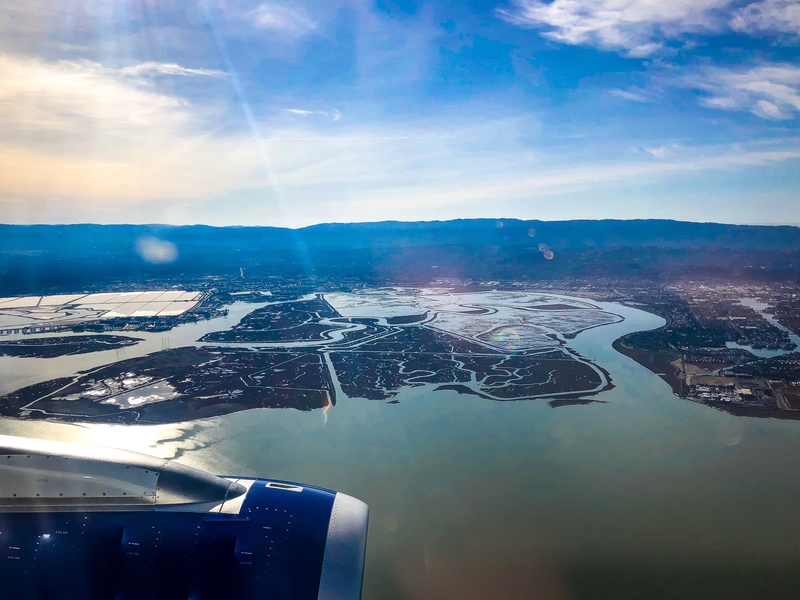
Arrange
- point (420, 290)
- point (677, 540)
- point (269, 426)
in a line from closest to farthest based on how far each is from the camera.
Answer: point (677, 540) → point (269, 426) → point (420, 290)

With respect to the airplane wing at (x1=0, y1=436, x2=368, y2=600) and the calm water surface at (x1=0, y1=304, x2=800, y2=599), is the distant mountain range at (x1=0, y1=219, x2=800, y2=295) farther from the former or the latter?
the airplane wing at (x1=0, y1=436, x2=368, y2=600)

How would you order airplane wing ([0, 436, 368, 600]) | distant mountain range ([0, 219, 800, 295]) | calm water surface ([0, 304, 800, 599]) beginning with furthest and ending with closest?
distant mountain range ([0, 219, 800, 295]), calm water surface ([0, 304, 800, 599]), airplane wing ([0, 436, 368, 600])

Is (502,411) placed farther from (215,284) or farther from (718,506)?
(215,284)

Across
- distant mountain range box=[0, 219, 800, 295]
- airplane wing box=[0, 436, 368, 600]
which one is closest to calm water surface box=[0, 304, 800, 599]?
airplane wing box=[0, 436, 368, 600]

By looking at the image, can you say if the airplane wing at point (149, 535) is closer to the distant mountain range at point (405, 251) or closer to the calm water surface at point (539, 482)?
the calm water surface at point (539, 482)

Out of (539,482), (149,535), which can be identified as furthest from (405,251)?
(149,535)

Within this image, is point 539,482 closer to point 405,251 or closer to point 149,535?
point 149,535

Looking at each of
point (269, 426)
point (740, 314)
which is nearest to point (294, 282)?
point (740, 314)
